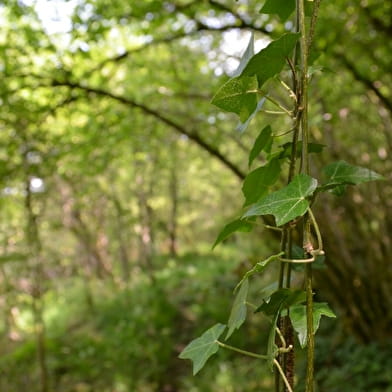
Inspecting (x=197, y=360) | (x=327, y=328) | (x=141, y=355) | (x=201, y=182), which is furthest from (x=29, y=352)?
(x=201, y=182)

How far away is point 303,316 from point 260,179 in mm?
206

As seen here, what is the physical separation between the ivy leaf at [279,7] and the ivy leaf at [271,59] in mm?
99

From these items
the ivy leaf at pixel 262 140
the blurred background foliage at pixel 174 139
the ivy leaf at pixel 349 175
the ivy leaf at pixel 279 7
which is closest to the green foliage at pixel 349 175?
the ivy leaf at pixel 349 175

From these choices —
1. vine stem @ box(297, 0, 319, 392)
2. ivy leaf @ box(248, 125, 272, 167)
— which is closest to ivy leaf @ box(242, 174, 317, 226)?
vine stem @ box(297, 0, 319, 392)

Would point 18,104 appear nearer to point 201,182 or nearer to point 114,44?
point 114,44

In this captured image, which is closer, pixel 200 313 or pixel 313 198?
pixel 313 198

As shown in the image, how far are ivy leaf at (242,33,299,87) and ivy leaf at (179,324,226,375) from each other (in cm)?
36

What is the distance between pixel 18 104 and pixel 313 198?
3.14 metres

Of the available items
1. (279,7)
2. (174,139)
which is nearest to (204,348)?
(279,7)

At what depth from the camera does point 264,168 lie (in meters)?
0.64

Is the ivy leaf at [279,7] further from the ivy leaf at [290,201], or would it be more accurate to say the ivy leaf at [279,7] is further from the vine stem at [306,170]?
the ivy leaf at [290,201]

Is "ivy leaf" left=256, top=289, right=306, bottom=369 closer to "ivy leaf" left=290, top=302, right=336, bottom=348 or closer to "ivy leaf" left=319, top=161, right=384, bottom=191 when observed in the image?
"ivy leaf" left=290, top=302, right=336, bottom=348

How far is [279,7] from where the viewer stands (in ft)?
1.86

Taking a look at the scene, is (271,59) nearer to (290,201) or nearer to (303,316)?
(290,201)
